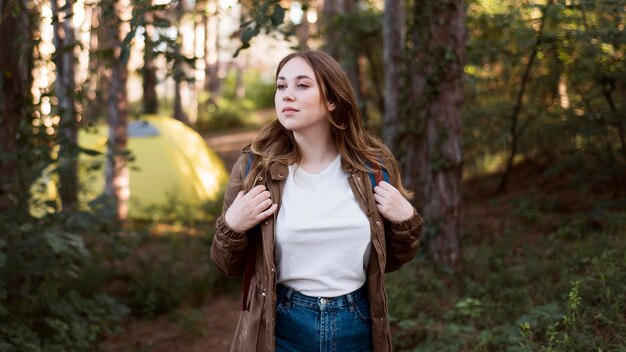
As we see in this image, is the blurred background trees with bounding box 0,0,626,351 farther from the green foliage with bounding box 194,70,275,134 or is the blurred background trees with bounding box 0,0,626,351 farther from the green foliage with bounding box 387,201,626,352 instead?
the green foliage with bounding box 194,70,275,134

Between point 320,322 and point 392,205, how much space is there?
1.58 ft

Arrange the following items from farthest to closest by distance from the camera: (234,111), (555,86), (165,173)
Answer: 1. (234,111)
2. (165,173)
3. (555,86)

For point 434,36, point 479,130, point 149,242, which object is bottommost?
point 149,242

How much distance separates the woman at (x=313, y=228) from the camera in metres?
2.54

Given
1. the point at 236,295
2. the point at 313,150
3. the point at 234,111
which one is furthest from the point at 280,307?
the point at 234,111

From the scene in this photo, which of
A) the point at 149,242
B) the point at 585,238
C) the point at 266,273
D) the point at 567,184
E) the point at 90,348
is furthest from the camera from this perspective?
the point at 149,242

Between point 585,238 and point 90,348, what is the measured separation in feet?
13.8

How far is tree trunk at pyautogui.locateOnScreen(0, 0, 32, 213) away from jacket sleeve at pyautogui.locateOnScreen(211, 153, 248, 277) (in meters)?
2.97

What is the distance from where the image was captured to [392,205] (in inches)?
103

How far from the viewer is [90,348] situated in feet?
18.0

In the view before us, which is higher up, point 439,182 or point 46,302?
point 439,182

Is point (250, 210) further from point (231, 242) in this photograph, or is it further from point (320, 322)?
point (320, 322)

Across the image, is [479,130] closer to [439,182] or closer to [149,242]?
[439,182]

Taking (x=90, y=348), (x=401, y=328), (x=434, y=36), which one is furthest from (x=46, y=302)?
(x=434, y=36)
